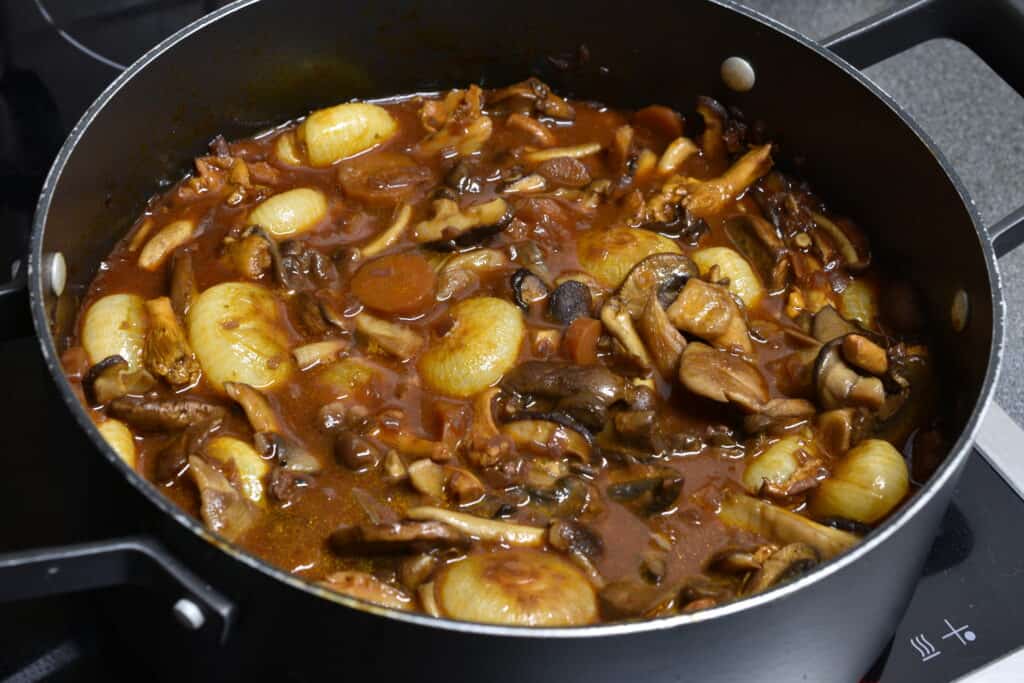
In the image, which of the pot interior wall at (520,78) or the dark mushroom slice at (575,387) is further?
the pot interior wall at (520,78)

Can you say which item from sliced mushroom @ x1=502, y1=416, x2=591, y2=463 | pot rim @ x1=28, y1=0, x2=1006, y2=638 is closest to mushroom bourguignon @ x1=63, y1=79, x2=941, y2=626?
sliced mushroom @ x1=502, y1=416, x2=591, y2=463

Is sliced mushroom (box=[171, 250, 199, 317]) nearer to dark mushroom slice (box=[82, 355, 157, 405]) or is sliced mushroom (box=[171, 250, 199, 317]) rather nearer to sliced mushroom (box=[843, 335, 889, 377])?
dark mushroom slice (box=[82, 355, 157, 405])

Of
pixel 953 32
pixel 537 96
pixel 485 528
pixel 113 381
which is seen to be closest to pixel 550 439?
pixel 485 528

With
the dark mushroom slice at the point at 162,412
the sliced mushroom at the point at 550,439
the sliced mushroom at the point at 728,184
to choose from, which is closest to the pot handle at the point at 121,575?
the dark mushroom slice at the point at 162,412

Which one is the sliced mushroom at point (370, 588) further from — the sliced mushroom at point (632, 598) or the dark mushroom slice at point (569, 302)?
the dark mushroom slice at point (569, 302)

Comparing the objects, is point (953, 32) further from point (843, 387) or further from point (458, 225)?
point (458, 225)

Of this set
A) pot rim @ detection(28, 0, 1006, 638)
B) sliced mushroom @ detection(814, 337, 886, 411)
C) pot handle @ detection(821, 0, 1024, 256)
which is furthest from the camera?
pot handle @ detection(821, 0, 1024, 256)

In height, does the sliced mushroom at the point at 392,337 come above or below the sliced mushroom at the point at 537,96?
below
